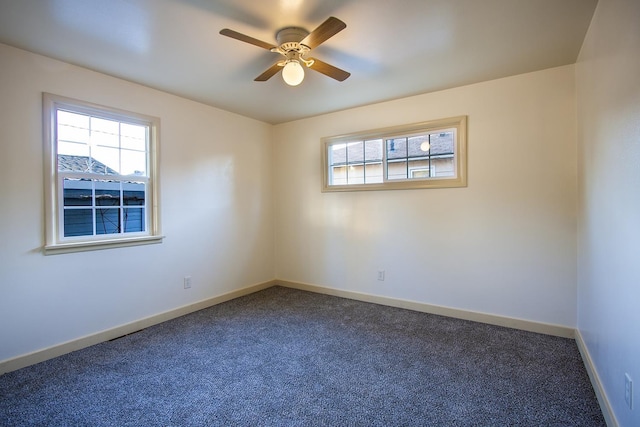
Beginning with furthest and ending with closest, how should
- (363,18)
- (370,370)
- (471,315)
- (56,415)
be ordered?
1. (471,315)
2. (370,370)
3. (363,18)
4. (56,415)

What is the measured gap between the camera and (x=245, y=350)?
2.70 meters

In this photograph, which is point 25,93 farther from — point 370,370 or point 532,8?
point 532,8

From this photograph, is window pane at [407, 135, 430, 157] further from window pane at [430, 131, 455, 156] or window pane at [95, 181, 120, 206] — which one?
window pane at [95, 181, 120, 206]

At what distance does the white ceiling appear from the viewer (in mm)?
1967

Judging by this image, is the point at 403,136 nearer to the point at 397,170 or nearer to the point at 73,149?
the point at 397,170

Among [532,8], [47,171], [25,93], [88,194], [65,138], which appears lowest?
[88,194]

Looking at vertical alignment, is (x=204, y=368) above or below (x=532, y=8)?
below

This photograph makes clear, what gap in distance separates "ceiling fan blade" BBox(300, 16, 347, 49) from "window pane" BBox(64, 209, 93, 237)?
250 cm

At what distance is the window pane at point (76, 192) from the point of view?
2760 millimetres

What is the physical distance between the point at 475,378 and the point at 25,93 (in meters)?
4.09

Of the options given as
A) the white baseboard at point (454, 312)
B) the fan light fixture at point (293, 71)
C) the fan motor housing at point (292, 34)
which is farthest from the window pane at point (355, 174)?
the fan motor housing at point (292, 34)

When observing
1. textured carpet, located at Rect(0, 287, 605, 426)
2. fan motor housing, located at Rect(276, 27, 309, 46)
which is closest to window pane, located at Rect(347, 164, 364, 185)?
textured carpet, located at Rect(0, 287, 605, 426)

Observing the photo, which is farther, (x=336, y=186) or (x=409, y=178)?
(x=336, y=186)

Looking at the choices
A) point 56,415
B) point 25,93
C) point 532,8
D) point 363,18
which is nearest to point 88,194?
point 25,93
